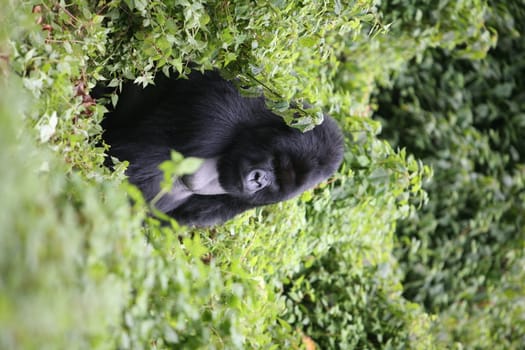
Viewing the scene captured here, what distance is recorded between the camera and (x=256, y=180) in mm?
1608

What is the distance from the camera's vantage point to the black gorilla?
1.56m

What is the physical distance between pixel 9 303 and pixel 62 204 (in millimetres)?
186

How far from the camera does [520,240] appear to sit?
3.91 meters

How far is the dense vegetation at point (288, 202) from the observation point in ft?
1.90

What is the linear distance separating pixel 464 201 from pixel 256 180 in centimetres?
277

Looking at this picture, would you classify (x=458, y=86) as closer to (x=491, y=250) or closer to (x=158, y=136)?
A: (x=491, y=250)

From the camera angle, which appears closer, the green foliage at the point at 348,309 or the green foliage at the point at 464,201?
the green foliage at the point at 348,309

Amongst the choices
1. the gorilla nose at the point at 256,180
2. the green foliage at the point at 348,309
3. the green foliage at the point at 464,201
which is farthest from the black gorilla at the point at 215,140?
the green foliage at the point at 464,201

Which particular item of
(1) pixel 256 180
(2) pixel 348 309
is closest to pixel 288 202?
(1) pixel 256 180

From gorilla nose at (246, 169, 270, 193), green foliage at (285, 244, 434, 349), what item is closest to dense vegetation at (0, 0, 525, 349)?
green foliage at (285, 244, 434, 349)

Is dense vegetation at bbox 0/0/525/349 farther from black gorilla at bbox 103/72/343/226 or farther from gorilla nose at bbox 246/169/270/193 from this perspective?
Result: gorilla nose at bbox 246/169/270/193

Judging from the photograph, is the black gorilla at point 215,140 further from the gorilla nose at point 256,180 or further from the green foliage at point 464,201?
the green foliage at point 464,201

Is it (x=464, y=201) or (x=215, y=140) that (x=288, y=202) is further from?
(x=464, y=201)

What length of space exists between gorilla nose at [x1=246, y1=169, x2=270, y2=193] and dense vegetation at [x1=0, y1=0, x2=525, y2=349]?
21 cm
